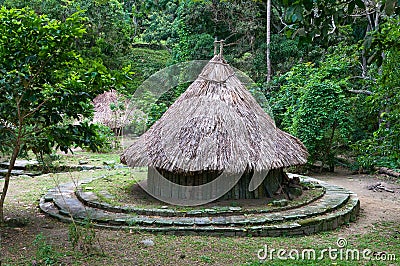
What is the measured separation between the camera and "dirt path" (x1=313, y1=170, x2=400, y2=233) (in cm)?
808

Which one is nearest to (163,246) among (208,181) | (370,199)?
(208,181)

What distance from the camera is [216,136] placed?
7812 millimetres

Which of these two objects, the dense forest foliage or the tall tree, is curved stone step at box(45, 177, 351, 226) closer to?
the tall tree

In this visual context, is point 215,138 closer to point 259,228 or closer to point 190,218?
point 190,218

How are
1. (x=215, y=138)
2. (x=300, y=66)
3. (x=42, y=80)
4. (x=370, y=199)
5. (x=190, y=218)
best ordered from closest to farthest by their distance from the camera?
(x=42, y=80)
(x=190, y=218)
(x=215, y=138)
(x=370, y=199)
(x=300, y=66)

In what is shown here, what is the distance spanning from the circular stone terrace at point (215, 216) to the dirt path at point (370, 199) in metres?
0.28

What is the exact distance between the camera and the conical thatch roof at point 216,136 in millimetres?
7555

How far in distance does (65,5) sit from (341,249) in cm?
1720

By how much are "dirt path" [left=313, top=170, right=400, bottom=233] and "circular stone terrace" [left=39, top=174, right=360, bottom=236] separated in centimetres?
28

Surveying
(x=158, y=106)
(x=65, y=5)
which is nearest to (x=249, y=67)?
(x=158, y=106)

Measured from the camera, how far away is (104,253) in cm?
552

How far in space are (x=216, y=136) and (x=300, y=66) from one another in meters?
7.60

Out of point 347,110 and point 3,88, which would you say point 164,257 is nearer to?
point 3,88

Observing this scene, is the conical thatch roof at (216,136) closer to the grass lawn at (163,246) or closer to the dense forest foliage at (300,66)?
the dense forest foliage at (300,66)
